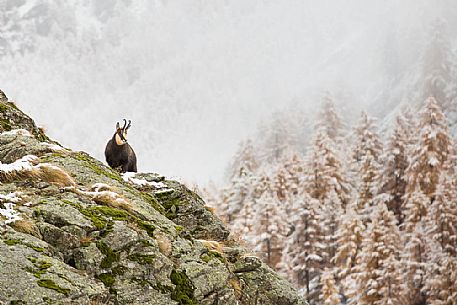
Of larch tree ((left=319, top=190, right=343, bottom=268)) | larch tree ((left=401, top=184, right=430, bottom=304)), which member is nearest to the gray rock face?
larch tree ((left=401, top=184, right=430, bottom=304))

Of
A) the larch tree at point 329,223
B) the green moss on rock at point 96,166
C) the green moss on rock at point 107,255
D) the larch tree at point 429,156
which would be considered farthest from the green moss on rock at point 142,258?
the larch tree at point 429,156

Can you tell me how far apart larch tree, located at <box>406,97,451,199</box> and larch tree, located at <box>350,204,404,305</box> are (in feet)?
27.4

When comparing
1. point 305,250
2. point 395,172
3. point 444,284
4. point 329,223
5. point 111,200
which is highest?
point 395,172

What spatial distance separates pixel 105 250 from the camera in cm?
748

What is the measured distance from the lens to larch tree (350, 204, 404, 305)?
33625 mm

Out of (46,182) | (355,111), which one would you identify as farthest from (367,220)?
(355,111)

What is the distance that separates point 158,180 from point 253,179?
45.3 metres

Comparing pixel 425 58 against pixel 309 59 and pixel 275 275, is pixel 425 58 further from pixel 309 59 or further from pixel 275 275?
pixel 309 59

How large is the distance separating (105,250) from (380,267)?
30.5 meters

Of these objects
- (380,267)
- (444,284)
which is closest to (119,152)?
(380,267)

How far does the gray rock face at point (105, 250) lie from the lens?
6.57m

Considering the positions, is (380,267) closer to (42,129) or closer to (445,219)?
(445,219)

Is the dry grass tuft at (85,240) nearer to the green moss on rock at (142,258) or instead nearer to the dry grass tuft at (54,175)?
the green moss on rock at (142,258)

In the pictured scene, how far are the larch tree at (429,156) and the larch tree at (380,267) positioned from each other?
27.4 feet
